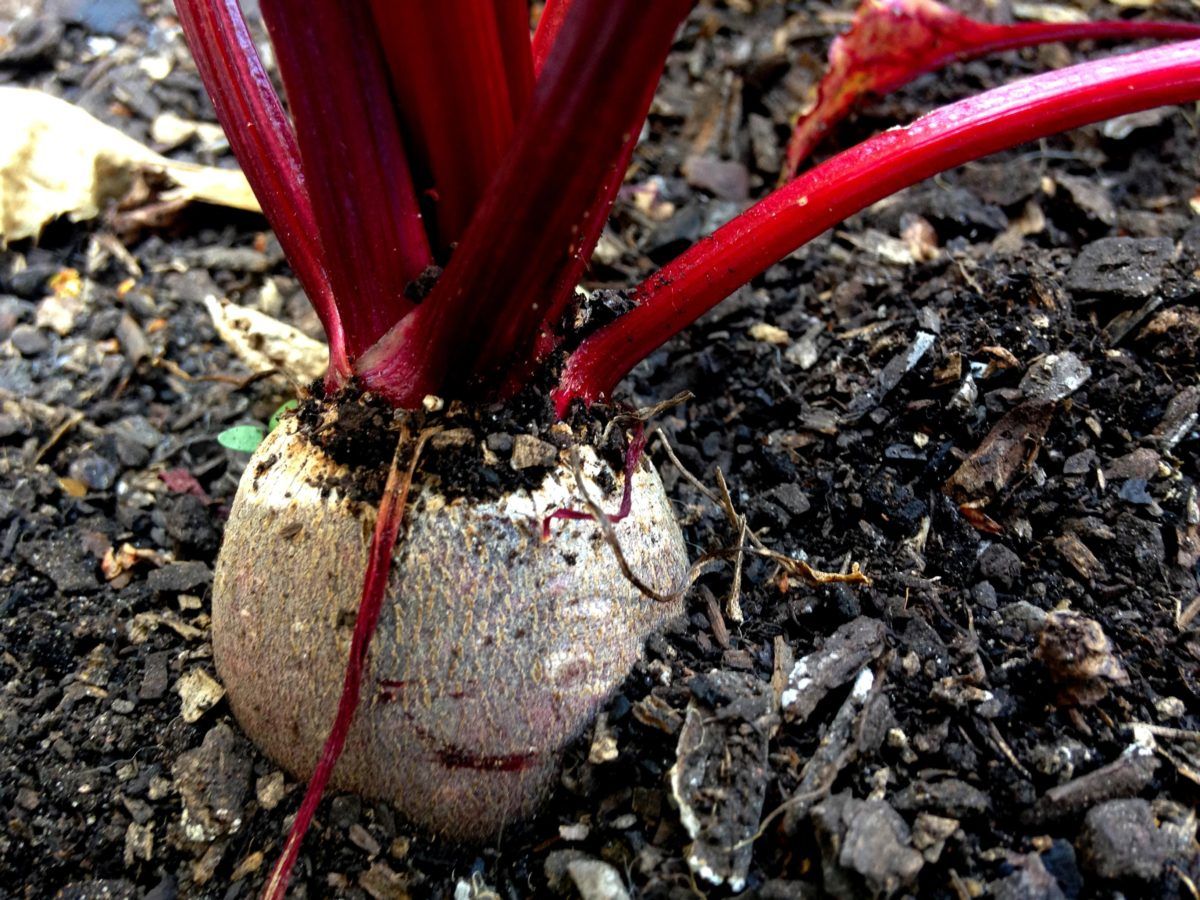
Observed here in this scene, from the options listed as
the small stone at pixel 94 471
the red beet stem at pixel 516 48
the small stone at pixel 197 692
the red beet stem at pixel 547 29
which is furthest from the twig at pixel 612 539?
the small stone at pixel 94 471

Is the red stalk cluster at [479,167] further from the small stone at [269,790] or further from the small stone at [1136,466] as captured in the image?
the small stone at [1136,466]

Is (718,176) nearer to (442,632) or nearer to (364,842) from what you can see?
(442,632)

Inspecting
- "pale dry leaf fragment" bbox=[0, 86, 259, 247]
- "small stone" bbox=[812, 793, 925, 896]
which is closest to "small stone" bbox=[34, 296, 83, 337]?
"pale dry leaf fragment" bbox=[0, 86, 259, 247]

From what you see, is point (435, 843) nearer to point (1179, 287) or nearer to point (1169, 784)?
point (1169, 784)

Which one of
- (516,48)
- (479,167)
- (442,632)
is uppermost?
(516,48)

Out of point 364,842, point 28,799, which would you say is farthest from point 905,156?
point 28,799

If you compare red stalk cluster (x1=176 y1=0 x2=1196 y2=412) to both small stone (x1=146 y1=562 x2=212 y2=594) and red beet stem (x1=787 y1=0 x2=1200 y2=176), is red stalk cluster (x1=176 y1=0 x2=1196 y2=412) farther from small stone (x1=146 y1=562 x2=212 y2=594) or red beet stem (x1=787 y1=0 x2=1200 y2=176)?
red beet stem (x1=787 y1=0 x2=1200 y2=176)

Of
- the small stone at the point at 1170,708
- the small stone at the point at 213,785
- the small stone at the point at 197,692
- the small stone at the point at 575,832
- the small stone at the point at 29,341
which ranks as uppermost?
the small stone at the point at 29,341
